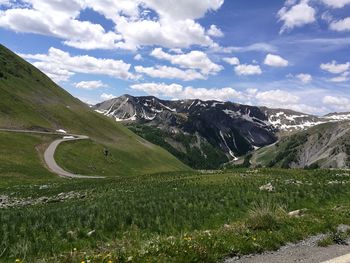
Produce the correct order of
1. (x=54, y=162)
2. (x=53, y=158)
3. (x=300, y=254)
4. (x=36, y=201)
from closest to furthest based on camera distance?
(x=300, y=254) → (x=36, y=201) → (x=54, y=162) → (x=53, y=158)

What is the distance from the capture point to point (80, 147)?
5246 inches

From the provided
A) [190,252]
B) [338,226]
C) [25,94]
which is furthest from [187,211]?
[25,94]

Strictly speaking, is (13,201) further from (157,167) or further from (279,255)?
(157,167)

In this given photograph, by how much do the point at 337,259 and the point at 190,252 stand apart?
165 inches

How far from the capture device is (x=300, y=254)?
12.9 m

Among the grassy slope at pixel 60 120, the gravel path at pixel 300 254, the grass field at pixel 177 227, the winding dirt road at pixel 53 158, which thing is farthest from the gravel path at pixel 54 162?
the gravel path at pixel 300 254

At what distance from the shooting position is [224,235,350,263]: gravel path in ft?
39.8

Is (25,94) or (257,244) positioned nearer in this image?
(257,244)

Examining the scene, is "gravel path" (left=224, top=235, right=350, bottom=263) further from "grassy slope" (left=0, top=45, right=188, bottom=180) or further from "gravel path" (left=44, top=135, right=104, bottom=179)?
"grassy slope" (left=0, top=45, right=188, bottom=180)

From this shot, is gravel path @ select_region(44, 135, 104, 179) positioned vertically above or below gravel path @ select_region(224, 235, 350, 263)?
below

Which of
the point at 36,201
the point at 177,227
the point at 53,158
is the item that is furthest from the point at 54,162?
the point at 177,227

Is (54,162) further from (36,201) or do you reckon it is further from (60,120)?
(36,201)

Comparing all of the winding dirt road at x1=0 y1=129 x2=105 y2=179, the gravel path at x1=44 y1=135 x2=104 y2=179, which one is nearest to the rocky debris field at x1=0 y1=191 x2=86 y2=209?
the winding dirt road at x1=0 y1=129 x2=105 y2=179

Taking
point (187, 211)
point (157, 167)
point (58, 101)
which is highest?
point (58, 101)
